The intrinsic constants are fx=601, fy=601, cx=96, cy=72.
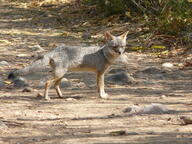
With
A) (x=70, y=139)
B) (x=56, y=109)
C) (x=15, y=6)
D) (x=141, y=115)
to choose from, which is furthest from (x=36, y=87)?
(x=15, y=6)

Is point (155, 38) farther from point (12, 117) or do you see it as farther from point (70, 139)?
point (70, 139)

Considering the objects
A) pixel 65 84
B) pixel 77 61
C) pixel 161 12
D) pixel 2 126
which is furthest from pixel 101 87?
pixel 161 12

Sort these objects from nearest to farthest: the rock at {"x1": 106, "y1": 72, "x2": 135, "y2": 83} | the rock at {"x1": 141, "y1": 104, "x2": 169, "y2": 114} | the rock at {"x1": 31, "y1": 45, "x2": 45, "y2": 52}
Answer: the rock at {"x1": 141, "y1": 104, "x2": 169, "y2": 114}, the rock at {"x1": 106, "y1": 72, "x2": 135, "y2": 83}, the rock at {"x1": 31, "y1": 45, "x2": 45, "y2": 52}

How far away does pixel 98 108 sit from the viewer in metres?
6.54

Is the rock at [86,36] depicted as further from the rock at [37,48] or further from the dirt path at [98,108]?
the dirt path at [98,108]

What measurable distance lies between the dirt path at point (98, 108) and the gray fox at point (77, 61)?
9.1 inches

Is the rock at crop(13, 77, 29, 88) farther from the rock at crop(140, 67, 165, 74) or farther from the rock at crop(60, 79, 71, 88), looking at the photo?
the rock at crop(140, 67, 165, 74)

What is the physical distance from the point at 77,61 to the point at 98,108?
3.52ft

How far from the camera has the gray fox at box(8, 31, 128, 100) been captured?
7.29 metres

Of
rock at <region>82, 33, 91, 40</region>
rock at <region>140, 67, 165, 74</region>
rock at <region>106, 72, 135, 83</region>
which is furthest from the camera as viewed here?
rock at <region>82, 33, 91, 40</region>

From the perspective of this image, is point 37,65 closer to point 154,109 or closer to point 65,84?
point 65,84

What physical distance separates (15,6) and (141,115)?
579 inches

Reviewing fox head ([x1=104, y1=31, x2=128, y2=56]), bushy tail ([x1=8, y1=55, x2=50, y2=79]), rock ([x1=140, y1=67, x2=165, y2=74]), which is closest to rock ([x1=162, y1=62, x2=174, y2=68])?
rock ([x1=140, y1=67, x2=165, y2=74])

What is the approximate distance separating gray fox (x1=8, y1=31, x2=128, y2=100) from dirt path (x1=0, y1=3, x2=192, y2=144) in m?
0.23
